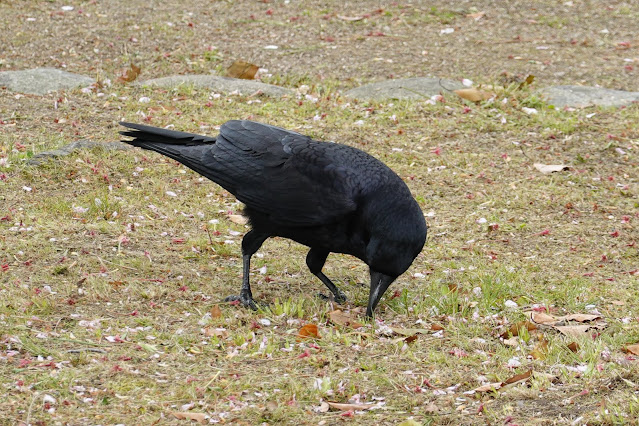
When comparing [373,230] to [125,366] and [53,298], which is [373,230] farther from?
[53,298]

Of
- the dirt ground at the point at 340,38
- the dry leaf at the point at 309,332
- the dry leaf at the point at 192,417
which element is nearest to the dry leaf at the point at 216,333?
the dry leaf at the point at 309,332

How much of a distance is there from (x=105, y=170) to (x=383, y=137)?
2649 mm

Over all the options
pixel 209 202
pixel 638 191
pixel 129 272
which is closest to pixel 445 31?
pixel 638 191

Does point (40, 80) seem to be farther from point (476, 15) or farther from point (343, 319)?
point (476, 15)

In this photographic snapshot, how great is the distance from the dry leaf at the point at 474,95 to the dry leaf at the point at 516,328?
179 inches

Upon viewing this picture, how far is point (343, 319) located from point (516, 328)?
0.97m

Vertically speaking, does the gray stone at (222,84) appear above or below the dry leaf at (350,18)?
above

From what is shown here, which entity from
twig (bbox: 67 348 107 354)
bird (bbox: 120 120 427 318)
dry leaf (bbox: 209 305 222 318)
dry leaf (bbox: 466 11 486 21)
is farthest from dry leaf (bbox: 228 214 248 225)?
dry leaf (bbox: 466 11 486 21)

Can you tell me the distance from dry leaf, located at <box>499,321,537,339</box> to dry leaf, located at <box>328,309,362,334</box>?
2.64 ft

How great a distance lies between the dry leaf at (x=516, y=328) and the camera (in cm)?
489

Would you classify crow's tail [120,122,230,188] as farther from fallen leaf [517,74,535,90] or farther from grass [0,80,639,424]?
fallen leaf [517,74,535,90]

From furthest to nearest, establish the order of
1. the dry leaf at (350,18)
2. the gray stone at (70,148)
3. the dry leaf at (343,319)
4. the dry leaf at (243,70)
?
the dry leaf at (350,18), the dry leaf at (243,70), the gray stone at (70,148), the dry leaf at (343,319)

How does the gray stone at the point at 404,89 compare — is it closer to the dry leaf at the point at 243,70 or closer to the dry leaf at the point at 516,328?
the dry leaf at the point at 243,70

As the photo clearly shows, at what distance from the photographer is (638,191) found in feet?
24.6
